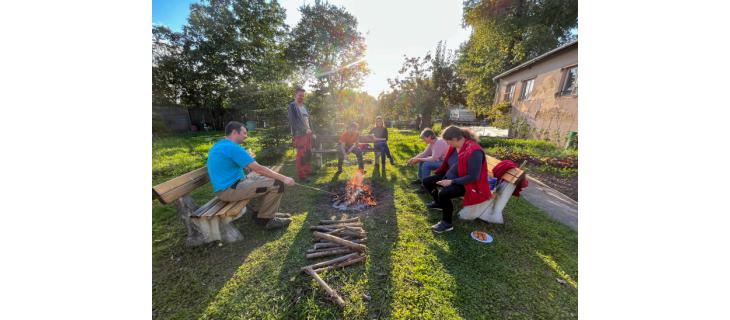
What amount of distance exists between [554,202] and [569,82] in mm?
8655

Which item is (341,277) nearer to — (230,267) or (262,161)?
(230,267)

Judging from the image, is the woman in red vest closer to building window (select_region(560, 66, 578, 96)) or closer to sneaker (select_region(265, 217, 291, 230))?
sneaker (select_region(265, 217, 291, 230))

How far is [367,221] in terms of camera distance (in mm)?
3656

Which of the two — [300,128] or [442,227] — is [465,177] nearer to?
[442,227]

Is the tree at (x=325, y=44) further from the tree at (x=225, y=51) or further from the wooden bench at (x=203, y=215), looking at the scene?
the wooden bench at (x=203, y=215)

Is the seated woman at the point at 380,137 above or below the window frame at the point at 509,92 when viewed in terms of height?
below

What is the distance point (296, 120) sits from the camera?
18.4 ft

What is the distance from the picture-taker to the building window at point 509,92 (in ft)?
46.6

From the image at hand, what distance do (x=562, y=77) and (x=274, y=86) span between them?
12854 mm

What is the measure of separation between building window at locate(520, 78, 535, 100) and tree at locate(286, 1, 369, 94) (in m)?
11.1

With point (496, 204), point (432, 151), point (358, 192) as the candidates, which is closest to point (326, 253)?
point (358, 192)

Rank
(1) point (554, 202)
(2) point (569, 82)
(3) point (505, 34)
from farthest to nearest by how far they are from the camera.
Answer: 1. (3) point (505, 34)
2. (2) point (569, 82)
3. (1) point (554, 202)

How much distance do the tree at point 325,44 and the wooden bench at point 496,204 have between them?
495 inches

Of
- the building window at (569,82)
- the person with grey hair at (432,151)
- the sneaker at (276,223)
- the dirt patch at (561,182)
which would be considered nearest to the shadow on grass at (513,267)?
the person with grey hair at (432,151)
